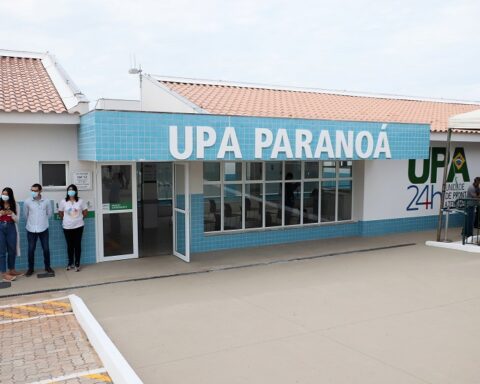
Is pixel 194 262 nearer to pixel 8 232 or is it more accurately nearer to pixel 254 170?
pixel 254 170

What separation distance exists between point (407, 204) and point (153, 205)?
6.82 meters

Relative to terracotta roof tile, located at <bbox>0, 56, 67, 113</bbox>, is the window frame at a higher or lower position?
lower

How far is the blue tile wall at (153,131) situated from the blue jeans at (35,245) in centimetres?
153

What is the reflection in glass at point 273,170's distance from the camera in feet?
36.0

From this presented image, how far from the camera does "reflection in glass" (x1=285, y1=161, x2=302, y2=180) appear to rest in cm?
1123

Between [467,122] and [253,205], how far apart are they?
4.95 metres

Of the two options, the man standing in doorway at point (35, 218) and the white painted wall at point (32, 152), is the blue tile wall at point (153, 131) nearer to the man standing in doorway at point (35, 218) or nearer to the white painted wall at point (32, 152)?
the white painted wall at point (32, 152)

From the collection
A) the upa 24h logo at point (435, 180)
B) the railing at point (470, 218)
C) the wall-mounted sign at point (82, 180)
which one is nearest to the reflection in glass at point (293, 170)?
the upa 24h logo at point (435, 180)

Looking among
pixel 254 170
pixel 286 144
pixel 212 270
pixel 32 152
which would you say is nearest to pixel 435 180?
pixel 254 170

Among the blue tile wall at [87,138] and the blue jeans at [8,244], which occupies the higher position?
the blue tile wall at [87,138]

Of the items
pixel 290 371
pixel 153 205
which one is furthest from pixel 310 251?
pixel 290 371

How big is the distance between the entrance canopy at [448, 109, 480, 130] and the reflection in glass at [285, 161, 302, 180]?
3.49 meters

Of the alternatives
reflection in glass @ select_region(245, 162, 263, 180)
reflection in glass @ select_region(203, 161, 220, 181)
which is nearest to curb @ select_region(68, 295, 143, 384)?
reflection in glass @ select_region(203, 161, 220, 181)

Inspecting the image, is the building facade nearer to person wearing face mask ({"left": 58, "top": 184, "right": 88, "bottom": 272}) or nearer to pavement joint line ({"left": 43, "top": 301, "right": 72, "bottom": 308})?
person wearing face mask ({"left": 58, "top": 184, "right": 88, "bottom": 272})
